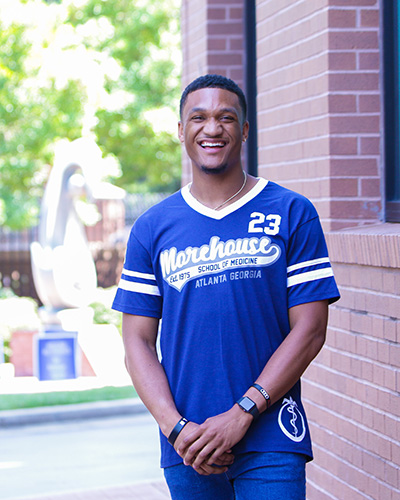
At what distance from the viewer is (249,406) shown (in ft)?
8.21

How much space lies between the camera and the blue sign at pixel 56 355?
1173cm

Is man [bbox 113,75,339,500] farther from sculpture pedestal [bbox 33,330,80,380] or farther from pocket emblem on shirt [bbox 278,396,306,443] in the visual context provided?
sculpture pedestal [bbox 33,330,80,380]

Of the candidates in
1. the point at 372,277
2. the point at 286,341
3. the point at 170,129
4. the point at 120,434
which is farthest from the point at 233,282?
the point at 170,129

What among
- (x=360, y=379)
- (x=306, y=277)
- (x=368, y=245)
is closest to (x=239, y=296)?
(x=306, y=277)

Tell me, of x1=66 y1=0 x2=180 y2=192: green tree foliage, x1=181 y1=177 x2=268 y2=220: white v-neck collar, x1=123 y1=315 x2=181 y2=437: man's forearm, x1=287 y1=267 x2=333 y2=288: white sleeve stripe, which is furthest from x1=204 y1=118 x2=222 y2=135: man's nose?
x1=66 y1=0 x2=180 y2=192: green tree foliage

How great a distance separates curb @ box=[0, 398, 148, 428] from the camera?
9492mm

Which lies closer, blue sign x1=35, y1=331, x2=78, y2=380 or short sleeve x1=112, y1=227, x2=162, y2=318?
short sleeve x1=112, y1=227, x2=162, y2=318

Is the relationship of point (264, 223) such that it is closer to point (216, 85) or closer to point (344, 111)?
point (216, 85)

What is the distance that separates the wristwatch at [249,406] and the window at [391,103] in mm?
1971

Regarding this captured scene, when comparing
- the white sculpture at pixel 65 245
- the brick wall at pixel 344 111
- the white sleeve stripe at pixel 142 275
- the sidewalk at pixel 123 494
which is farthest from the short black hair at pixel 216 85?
the white sculpture at pixel 65 245

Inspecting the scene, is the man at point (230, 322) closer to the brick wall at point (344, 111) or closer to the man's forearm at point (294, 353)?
the man's forearm at point (294, 353)

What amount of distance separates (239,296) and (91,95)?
15668mm

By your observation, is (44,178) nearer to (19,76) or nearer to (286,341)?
(19,76)

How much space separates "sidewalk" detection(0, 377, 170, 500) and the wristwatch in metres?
3.66
